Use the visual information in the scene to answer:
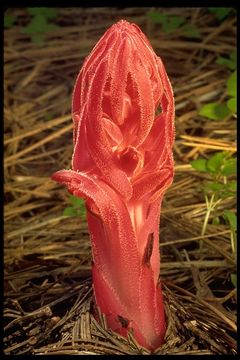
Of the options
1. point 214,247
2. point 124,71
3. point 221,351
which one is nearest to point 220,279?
point 214,247

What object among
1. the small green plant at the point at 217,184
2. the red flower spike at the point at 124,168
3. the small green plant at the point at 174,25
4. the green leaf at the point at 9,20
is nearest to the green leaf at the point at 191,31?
the small green plant at the point at 174,25

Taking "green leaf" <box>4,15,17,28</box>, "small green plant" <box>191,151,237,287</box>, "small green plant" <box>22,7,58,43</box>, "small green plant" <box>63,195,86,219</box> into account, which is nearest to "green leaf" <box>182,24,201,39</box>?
"small green plant" <box>22,7,58,43</box>

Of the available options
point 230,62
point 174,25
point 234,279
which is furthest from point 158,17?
point 234,279

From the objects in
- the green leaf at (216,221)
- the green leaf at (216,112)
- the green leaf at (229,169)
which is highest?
the green leaf at (216,112)

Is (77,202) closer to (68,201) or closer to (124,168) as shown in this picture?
(68,201)

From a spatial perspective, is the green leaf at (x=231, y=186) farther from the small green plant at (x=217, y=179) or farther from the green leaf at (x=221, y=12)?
the green leaf at (x=221, y=12)

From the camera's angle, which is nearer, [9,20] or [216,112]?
[216,112]

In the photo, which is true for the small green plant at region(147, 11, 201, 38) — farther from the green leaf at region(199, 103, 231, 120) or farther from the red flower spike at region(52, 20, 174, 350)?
the red flower spike at region(52, 20, 174, 350)

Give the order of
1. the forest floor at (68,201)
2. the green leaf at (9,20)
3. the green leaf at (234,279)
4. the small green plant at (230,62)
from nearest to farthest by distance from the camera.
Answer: the forest floor at (68,201)
the green leaf at (234,279)
the small green plant at (230,62)
the green leaf at (9,20)
